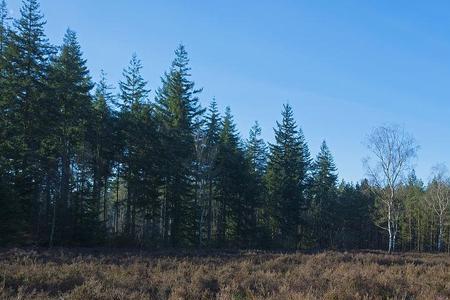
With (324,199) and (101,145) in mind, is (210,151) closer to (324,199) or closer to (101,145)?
(101,145)

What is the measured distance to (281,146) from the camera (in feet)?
189

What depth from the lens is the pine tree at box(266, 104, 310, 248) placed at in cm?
5538

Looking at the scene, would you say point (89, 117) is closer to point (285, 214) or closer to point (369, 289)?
point (285, 214)

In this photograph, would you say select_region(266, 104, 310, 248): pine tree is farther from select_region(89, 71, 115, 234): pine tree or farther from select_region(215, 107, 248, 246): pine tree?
select_region(89, 71, 115, 234): pine tree

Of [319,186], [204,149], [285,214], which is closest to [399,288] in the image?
[204,149]

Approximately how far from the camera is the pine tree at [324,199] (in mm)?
68500

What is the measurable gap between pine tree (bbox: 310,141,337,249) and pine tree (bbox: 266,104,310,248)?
10.2 m

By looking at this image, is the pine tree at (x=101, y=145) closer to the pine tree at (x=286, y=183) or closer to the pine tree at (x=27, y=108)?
the pine tree at (x=27, y=108)

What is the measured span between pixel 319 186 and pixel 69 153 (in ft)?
140

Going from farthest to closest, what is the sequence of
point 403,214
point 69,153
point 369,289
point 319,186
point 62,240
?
point 403,214
point 319,186
point 69,153
point 62,240
point 369,289

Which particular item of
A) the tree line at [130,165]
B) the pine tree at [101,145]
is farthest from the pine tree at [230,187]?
the pine tree at [101,145]

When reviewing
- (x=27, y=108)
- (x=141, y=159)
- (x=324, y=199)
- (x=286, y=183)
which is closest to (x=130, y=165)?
(x=141, y=159)

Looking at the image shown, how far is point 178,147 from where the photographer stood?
137 feet

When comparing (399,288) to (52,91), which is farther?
(52,91)
